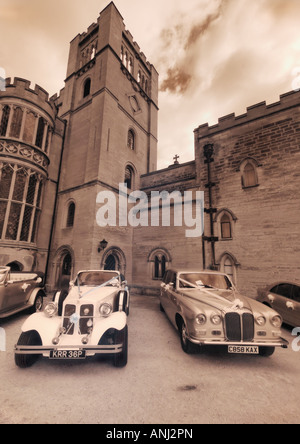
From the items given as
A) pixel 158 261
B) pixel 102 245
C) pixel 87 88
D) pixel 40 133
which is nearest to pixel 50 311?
pixel 102 245

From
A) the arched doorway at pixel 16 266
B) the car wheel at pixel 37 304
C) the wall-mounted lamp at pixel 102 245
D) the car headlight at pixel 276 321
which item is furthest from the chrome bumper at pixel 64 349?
the arched doorway at pixel 16 266

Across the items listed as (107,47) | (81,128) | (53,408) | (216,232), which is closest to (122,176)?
(81,128)

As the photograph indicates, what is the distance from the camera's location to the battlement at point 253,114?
935 centimetres

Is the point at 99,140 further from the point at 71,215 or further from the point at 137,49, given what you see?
the point at 137,49

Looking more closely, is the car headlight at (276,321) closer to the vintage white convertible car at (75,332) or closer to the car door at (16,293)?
the vintage white convertible car at (75,332)

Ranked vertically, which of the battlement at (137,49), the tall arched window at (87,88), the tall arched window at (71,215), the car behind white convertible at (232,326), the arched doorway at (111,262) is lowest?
the car behind white convertible at (232,326)

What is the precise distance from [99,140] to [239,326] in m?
11.7

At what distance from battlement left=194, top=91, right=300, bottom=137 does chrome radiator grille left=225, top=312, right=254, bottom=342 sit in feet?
34.3

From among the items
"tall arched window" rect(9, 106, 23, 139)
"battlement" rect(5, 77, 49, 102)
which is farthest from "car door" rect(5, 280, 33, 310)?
"battlement" rect(5, 77, 49, 102)

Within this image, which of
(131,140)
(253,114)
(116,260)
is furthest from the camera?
(131,140)

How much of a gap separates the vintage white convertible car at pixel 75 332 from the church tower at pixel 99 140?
21.4 feet

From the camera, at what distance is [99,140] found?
11.7 metres
